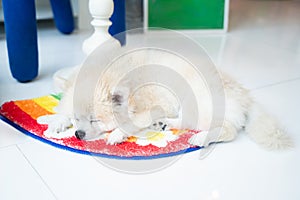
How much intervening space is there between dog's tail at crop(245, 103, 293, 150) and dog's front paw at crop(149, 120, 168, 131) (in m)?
0.27

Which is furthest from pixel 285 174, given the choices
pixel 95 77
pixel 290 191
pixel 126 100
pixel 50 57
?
pixel 50 57

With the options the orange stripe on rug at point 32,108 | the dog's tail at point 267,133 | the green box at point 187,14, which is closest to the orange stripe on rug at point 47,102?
the orange stripe on rug at point 32,108

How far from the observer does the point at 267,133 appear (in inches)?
44.3

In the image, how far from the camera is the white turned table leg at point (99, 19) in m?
1.39

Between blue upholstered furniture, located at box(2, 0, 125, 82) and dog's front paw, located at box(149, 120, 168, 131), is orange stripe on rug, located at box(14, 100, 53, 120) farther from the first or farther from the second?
dog's front paw, located at box(149, 120, 168, 131)

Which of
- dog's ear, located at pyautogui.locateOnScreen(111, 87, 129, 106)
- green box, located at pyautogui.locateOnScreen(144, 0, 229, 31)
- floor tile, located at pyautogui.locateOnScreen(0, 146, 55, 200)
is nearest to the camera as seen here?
floor tile, located at pyautogui.locateOnScreen(0, 146, 55, 200)

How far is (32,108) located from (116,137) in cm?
41

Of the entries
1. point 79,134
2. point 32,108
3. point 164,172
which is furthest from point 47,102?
point 164,172

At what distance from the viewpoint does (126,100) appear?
108 cm

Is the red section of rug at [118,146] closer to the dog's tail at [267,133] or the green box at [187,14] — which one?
the dog's tail at [267,133]

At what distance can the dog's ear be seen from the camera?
1.06 m

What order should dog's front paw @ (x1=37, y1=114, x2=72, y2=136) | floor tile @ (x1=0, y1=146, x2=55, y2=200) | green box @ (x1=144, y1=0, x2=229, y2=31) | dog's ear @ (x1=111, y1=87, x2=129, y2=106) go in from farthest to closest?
green box @ (x1=144, y1=0, x2=229, y2=31)
dog's front paw @ (x1=37, y1=114, x2=72, y2=136)
dog's ear @ (x1=111, y1=87, x2=129, y2=106)
floor tile @ (x1=0, y1=146, x2=55, y2=200)

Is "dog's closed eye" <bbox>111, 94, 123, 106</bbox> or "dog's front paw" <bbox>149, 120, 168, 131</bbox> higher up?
"dog's closed eye" <bbox>111, 94, 123, 106</bbox>

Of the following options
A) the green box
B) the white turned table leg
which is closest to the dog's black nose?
the white turned table leg
